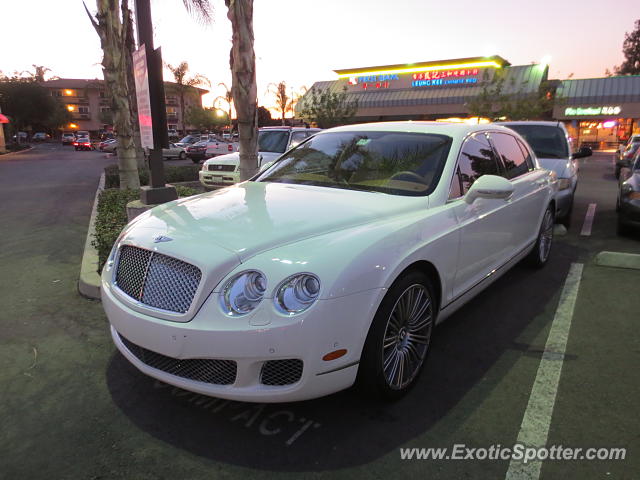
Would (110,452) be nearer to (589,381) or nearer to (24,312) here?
(24,312)

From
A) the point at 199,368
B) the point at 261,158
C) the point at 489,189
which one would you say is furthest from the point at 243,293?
the point at 261,158

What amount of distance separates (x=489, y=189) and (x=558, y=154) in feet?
19.7

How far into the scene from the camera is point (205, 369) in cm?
238

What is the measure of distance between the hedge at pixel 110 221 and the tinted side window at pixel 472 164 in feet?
12.5

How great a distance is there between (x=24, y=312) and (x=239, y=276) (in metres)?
3.08

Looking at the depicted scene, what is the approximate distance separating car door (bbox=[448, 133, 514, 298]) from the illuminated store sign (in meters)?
43.2

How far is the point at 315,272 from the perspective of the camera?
227 centimetres

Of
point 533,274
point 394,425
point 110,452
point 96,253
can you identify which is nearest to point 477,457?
point 394,425

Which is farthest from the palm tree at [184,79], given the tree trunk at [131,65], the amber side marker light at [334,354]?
the amber side marker light at [334,354]

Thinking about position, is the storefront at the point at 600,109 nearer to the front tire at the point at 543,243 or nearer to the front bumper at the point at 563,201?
the front bumper at the point at 563,201

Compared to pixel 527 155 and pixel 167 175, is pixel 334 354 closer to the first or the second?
pixel 527 155

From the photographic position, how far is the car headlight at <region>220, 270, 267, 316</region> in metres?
2.27

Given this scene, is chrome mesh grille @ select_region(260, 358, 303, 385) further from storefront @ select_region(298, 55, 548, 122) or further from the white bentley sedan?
storefront @ select_region(298, 55, 548, 122)

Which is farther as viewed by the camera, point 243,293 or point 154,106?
point 154,106
